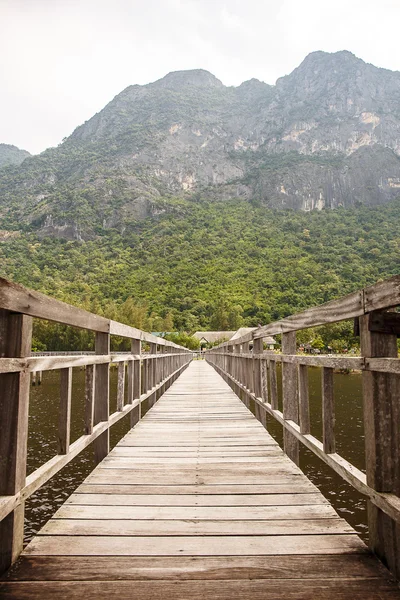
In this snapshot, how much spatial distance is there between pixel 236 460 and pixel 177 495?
86 cm

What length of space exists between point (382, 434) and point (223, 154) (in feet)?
515

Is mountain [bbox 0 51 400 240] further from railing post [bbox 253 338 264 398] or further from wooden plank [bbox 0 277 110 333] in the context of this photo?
wooden plank [bbox 0 277 110 333]

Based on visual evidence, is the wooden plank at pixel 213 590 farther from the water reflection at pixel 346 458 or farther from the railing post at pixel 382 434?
the water reflection at pixel 346 458

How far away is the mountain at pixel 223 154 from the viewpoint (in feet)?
381

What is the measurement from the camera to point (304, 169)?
5207 inches

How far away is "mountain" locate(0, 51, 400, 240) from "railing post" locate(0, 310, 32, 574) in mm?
104240

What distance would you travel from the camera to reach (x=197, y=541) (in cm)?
170

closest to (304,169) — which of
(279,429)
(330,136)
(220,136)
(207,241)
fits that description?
(330,136)

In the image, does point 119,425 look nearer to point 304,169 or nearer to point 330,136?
point 304,169

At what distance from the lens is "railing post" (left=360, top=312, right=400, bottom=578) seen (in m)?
1.51

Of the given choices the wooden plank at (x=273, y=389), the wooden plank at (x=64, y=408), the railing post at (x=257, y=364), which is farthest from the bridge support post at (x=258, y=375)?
the wooden plank at (x=64, y=408)

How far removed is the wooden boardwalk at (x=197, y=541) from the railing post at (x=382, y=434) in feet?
0.37

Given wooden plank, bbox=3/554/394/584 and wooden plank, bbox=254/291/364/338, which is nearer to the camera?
wooden plank, bbox=3/554/394/584

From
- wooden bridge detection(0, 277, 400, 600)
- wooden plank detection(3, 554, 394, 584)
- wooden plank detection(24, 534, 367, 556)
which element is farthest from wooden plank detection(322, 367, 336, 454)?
wooden plank detection(3, 554, 394, 584)
